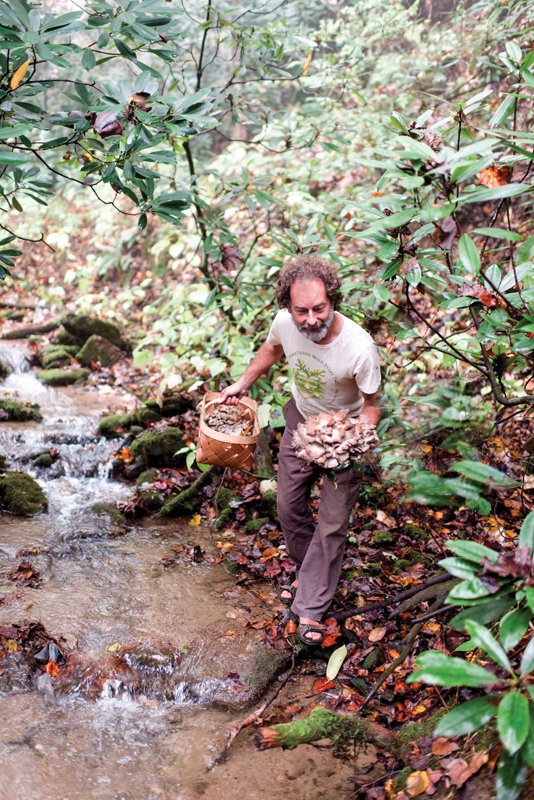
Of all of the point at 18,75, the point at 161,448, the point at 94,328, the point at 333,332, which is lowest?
the point at 161,448

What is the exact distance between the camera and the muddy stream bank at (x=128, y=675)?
230 cm

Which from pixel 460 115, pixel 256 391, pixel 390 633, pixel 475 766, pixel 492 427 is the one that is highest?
pixel 460 115

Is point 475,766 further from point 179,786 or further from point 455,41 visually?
point 455,41

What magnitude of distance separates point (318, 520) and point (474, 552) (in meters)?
1.69

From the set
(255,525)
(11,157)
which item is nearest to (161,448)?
(255,525)

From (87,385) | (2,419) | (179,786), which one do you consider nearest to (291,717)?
(179,786)

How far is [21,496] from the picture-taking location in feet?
14.8

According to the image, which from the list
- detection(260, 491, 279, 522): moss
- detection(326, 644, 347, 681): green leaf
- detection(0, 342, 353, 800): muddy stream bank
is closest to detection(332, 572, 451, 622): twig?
detection(326, 644, 347, 681): green leaf

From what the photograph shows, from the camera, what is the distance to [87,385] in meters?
7.65

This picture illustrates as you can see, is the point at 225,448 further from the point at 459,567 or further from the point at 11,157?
the point at 459,567

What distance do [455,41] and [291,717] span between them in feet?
24.8

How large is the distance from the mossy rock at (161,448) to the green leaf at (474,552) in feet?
12.3

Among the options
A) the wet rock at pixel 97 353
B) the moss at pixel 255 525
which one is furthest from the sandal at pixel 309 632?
the wet rock at pixel 97 353

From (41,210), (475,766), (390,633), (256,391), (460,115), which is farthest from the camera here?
(41,210)
